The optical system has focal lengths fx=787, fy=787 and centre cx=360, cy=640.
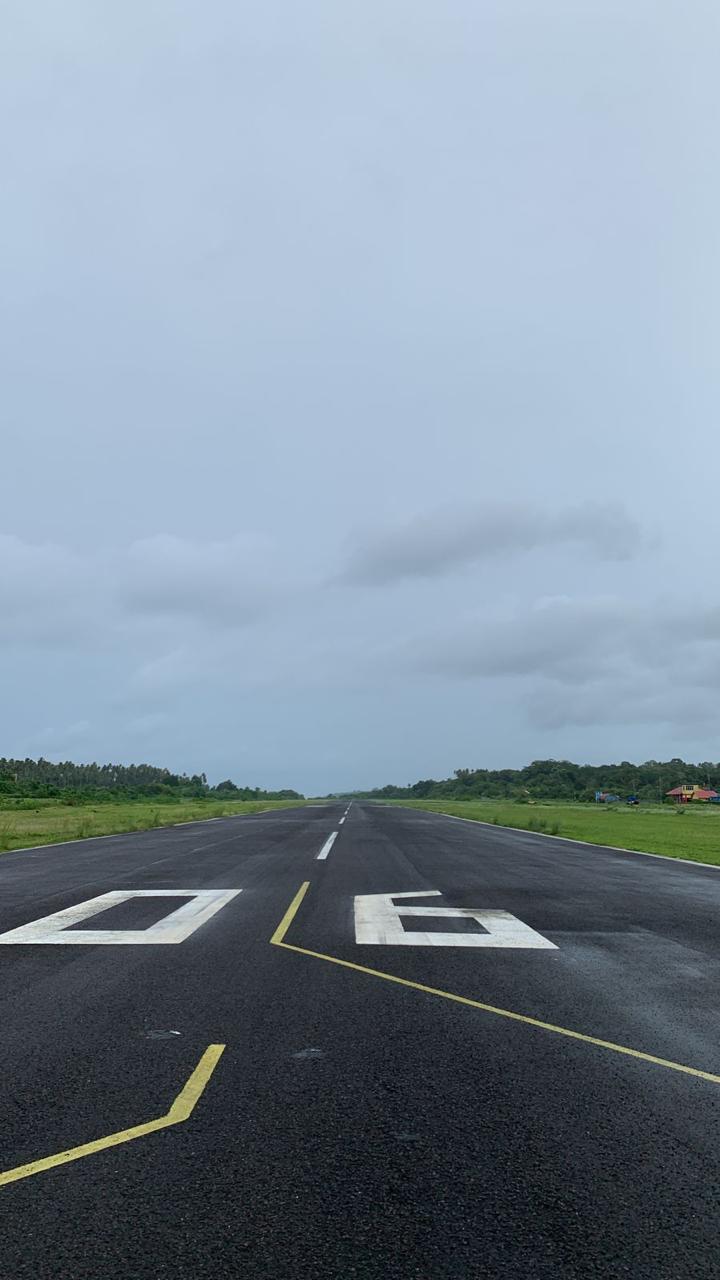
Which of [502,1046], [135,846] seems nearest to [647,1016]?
[502,1046]

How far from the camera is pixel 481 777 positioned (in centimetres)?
19825

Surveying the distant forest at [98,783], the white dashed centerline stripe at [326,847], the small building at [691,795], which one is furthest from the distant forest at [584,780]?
Answer: the white dashed centerline stripe at [326,847]

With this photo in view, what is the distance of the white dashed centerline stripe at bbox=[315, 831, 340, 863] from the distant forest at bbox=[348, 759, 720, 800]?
102881mm

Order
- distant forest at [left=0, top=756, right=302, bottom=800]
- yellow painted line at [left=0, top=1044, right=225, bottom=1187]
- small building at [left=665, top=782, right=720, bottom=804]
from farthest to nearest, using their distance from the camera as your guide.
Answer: small building at [left=665, top=782, right=720, bottom=804]
distant forest at [left=0, top=756, right=302, bottom=800]
yellow painted line at [left=0, top=1044, right=225, bottom=1187]

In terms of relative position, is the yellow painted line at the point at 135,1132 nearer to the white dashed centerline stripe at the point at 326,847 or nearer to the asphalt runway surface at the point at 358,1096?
the asphalt runway surface at the point at 358,1096

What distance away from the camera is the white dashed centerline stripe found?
70.2 feet

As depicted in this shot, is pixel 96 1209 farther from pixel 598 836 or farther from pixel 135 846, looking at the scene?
pixel 598 836

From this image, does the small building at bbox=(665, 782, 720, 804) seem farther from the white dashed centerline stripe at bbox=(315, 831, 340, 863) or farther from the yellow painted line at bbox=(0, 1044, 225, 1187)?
the yellow painted line at bbox=(0, 1044, 225, 1187)

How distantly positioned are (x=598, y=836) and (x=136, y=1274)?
31.8m

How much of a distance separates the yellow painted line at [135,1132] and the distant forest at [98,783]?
78.7 m

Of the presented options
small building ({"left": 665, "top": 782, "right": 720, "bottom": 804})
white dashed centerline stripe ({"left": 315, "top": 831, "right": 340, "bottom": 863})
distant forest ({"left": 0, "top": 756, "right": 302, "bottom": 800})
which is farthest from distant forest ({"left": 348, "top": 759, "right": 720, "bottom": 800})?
white dashed centerline stripe ({"left": 315, "top": 831, "right": 340, "bottom": 863})

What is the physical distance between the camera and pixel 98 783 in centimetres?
15350

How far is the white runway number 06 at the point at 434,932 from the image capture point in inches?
396

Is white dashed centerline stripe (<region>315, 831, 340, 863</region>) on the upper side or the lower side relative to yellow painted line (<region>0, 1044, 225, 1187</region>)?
lower
